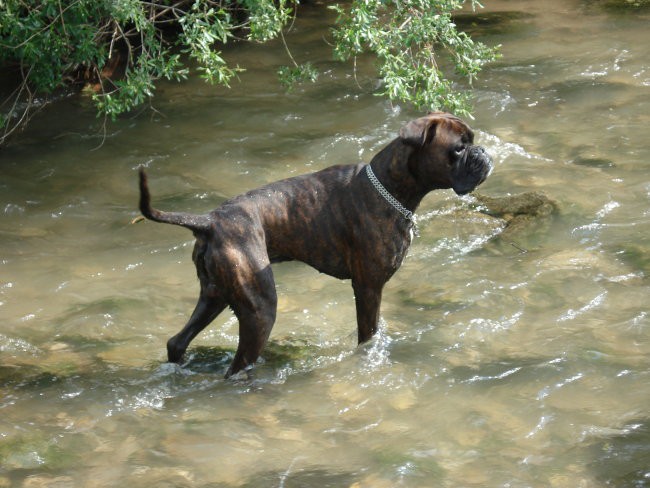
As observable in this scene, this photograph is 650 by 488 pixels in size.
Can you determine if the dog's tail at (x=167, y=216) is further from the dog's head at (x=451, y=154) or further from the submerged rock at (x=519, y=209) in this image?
the submerged rock at (x=519, y=209)

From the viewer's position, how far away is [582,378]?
5.77m

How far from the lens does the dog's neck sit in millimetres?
5449

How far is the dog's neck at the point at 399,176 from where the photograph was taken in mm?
5449

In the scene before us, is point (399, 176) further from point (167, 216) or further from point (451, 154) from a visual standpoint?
point (167, 216)

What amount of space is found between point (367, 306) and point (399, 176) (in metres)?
0.83

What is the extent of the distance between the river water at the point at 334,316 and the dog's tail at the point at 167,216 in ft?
3.61

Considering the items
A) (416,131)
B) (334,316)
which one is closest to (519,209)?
(334,316)

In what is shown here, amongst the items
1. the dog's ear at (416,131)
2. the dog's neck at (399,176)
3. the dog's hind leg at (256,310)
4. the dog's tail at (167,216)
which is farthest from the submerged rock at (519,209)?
the dog's tail at (167,216)

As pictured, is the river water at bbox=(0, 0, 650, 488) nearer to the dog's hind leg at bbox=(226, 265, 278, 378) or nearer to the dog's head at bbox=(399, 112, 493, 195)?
the dog's hind leg at bbox=(226, 265, 278, 378)

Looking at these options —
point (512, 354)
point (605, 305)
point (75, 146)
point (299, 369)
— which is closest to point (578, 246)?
point (605, 305)

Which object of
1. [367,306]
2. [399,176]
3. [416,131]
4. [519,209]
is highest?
[416,131]

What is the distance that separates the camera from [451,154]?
17.5 feet

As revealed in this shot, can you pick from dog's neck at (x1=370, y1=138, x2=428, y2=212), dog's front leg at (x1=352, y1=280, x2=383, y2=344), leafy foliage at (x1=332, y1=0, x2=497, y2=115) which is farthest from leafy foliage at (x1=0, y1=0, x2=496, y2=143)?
A: dog's front leg at (x1=352, y1=280, x2=383, y2=344)

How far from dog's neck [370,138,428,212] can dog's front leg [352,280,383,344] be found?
0.54m
